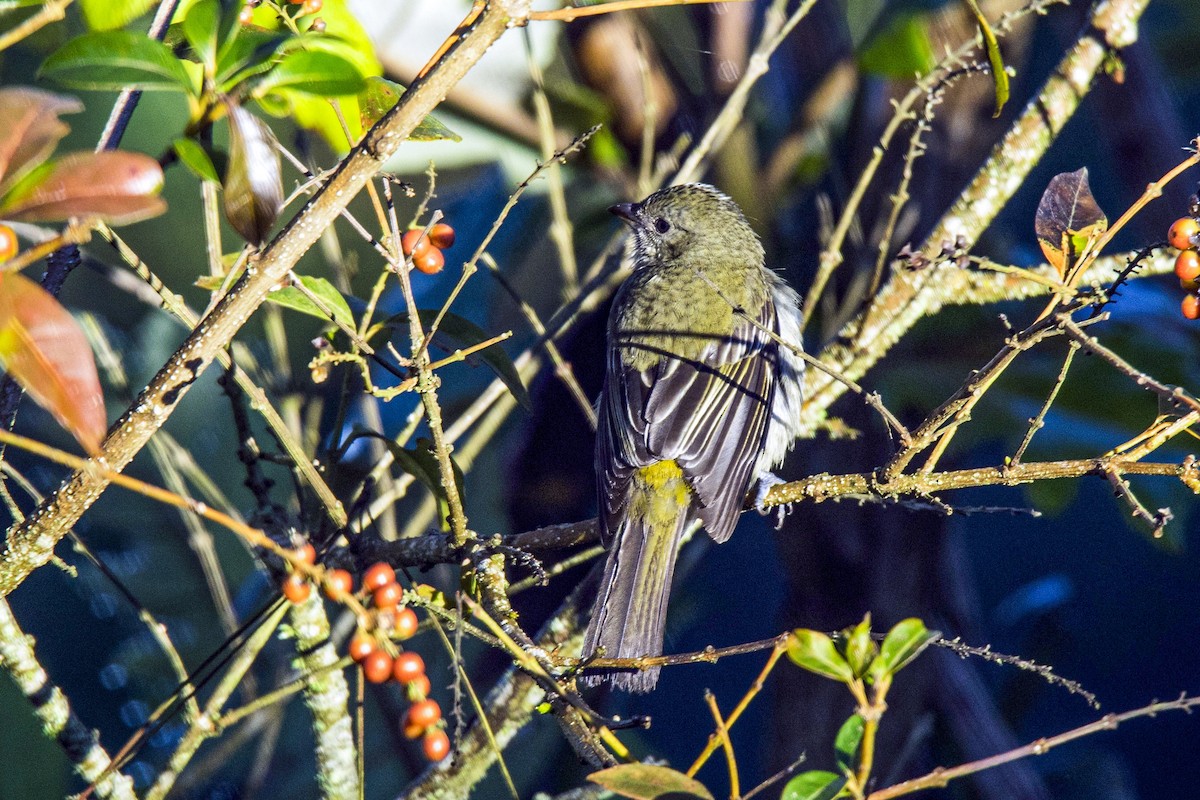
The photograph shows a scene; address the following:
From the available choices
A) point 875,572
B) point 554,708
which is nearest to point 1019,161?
point 875,572

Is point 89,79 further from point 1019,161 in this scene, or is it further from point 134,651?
point 134,651

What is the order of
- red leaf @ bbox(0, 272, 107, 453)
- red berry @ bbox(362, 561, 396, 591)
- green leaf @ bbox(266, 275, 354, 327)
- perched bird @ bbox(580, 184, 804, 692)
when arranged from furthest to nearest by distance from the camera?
perched bird @ bbox(580, 184, 804, 692) < green leaf @ bbox(266, 275, 354, 327) < red berry @ bbox(362, 561, 396, 591) < red leaf @ bbox(0, 272, 107, 453)

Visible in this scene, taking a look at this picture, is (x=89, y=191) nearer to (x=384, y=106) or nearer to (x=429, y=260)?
(x=384, y=106)

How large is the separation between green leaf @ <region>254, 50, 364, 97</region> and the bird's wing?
1.65 m

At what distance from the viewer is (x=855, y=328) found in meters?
3.23

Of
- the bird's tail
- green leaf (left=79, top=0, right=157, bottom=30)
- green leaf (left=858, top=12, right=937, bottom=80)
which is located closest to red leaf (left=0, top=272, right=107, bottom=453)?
green leaf (left=79, top=0, right=157, bottom=30)

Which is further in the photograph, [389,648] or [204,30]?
[389,648]

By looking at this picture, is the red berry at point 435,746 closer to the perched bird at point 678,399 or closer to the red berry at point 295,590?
the red berry at point 295,590

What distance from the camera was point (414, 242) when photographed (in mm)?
2242

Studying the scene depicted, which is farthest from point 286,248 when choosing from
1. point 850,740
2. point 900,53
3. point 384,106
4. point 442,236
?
point 900,53

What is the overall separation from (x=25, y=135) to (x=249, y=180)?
273 millimetres

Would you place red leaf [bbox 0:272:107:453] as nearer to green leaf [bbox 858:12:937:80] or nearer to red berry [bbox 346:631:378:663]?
red berry [bbox 346:631:378:663]

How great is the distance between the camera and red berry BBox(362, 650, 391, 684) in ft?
6.05

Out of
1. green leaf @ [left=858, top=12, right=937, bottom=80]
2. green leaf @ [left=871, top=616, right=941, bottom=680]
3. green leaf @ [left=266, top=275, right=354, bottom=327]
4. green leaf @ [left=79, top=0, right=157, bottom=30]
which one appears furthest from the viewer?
green leaf @ [left=858, top=12, right=937, bottom=80]
